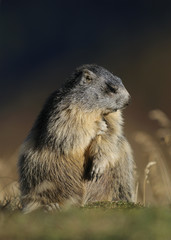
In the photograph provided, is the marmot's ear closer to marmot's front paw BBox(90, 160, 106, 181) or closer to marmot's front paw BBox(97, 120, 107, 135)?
marmot's front paw BBox(97, 120, 107, 135)

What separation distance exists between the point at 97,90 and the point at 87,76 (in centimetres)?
24

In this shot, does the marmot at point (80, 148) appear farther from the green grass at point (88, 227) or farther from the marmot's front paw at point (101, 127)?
the green grass at point (88, 227)

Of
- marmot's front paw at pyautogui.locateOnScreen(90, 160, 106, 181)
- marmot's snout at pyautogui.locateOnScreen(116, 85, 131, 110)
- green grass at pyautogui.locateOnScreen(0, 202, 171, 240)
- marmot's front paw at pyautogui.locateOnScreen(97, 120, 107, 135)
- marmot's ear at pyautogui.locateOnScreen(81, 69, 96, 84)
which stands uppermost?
marmot's ear at pyautogui.locateOnScreen(81, 69, 96, 84)

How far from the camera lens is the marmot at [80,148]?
19.2 ft

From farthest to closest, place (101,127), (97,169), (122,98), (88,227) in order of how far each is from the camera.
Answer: (122,98), (101,127), (97,169), (88,227)

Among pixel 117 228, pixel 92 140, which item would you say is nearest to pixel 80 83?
pixel 92 140

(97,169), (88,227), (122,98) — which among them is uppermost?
(122,98)

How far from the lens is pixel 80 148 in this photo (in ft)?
19.6

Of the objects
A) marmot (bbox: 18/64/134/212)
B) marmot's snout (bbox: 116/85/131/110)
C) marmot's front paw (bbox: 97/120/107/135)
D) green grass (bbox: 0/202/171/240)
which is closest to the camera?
green grass (bbox: 0/202/171/240)

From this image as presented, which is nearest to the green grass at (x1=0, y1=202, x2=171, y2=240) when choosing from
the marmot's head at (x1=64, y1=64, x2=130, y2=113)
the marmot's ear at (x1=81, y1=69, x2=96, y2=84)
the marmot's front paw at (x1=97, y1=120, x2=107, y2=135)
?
the marmot's front paw at (x1=97, y1=120, x2=107, y2=135)

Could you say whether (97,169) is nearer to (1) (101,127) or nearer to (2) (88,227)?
(1) (101,127)

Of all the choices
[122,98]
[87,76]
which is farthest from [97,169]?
[87,76]

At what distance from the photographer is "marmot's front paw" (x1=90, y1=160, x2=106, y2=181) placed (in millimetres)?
5914

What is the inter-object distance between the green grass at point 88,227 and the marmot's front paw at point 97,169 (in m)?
1.82
